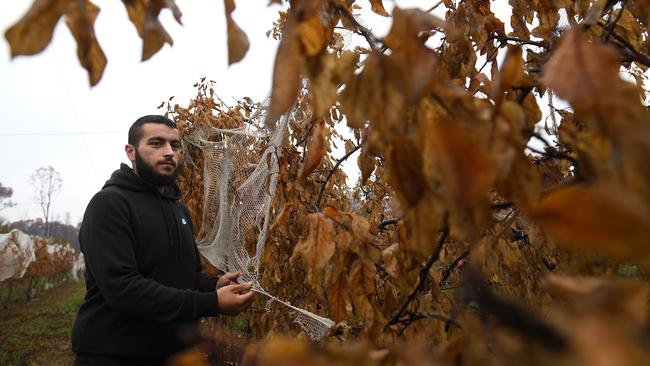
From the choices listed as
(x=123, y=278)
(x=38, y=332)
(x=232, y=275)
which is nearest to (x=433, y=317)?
(x=123, y=278)

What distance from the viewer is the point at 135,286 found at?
5.83 feet

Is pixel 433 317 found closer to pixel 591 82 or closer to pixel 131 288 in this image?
pixel 591 82

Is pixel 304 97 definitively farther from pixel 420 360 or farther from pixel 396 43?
pixel 420 360

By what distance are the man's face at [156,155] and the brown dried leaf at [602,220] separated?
90.9 inches

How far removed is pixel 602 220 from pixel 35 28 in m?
0.61

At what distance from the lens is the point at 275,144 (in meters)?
2.56

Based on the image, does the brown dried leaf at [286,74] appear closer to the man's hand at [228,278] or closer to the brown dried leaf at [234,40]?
the brown dried leaf at [234,40]

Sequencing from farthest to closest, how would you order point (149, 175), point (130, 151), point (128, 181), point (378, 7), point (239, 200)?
point (239, 200) < point (130, 151) < point (149, 175) < point (128, 181) < point (378, 7)

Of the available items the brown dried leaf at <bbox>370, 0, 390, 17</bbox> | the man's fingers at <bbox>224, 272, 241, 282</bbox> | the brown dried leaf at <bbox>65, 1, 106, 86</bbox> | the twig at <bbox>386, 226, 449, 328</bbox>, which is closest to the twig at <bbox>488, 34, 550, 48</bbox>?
the brown dried leaf at <bbox>370, 0, 390, 17</bbox>

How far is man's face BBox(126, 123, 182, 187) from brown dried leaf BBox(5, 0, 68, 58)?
1.92 metres

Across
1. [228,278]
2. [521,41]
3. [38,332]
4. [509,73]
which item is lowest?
[38,332]

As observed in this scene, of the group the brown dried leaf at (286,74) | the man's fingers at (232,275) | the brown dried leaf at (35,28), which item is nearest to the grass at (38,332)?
the man's fingers at (232,275)

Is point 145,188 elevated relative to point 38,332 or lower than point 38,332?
elevated

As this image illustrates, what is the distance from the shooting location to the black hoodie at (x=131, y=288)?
1802 mm
